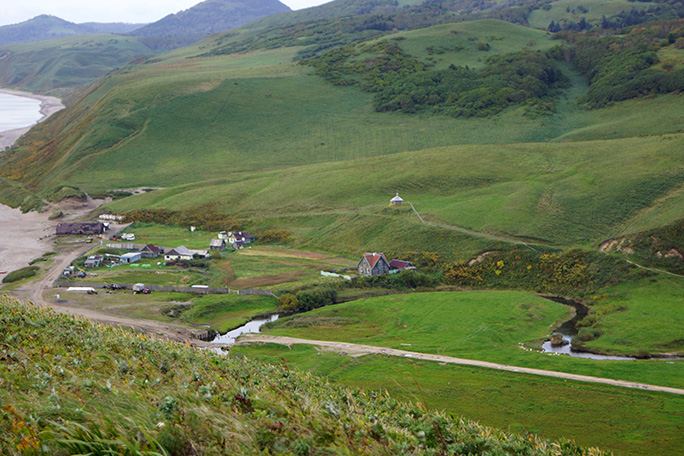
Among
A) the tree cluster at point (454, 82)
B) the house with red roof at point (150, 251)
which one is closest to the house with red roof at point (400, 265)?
the house with red roof at point (150, 251)

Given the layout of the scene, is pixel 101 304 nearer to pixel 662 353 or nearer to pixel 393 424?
pixel 393 424

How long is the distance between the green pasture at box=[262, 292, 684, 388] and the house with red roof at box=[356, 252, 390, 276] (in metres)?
7.81

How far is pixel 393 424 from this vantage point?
52.1 feet

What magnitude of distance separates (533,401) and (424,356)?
416 inches

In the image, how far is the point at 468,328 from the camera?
51562 millimetres

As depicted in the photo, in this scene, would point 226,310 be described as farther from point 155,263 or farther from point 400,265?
point 400,265

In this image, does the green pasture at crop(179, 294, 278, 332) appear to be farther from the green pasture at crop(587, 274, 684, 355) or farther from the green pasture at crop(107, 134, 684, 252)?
→ the green pasture at crop(587, 274, 684, 355)

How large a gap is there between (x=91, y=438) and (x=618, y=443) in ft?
95.4

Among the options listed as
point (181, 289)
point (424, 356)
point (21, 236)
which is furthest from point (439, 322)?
point (21, 236)

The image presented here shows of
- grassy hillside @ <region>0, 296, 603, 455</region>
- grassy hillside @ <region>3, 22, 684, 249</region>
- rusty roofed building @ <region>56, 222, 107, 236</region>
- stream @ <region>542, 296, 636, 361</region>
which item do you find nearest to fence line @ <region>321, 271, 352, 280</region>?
grassy hillside @ <region>3, 22, 684, 249</region>

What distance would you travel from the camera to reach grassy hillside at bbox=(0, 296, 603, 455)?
10.6 metres

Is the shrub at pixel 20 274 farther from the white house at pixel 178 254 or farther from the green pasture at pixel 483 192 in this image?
the green pasture at pixel 483 192

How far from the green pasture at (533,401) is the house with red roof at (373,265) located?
26.0 m

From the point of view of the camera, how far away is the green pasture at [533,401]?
30766 millimetres
